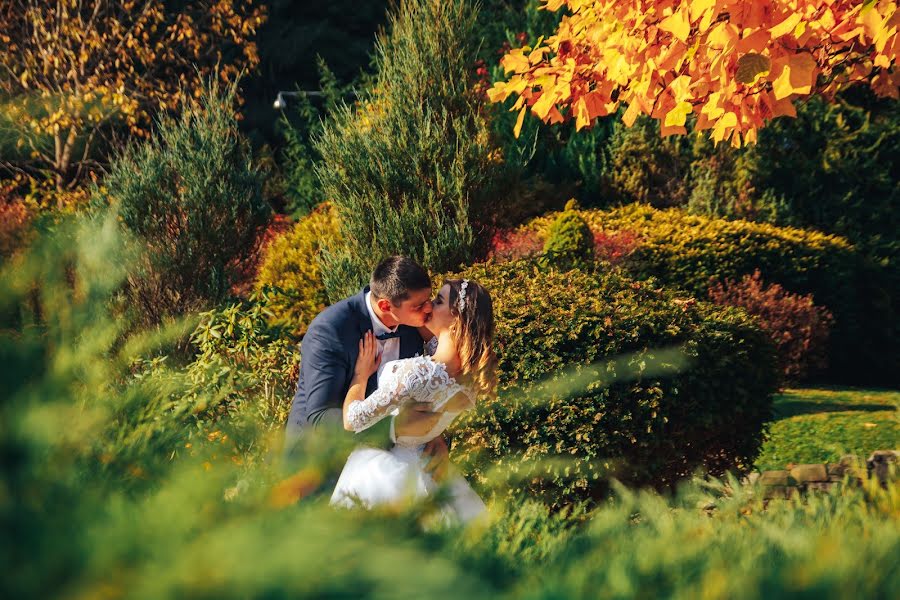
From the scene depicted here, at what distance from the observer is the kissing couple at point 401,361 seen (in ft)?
11.6

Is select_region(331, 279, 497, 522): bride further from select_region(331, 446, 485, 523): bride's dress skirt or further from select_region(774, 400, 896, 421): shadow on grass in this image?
select_region(774, 400, 896, 421): shadow on grass

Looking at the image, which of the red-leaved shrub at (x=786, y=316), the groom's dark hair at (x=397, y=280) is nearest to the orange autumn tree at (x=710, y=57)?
the groom's dark hair at (x=397, y=280)

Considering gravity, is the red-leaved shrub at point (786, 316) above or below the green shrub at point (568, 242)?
below

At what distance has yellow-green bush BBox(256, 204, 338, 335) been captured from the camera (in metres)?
9.62

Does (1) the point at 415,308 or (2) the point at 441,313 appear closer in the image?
(2) the point at 441,313

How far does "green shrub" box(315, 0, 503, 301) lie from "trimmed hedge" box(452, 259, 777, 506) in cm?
263

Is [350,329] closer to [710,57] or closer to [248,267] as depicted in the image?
[710,57]

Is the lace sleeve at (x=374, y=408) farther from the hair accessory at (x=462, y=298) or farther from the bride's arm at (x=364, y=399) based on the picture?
the hair accessory at (x=462, y=298)

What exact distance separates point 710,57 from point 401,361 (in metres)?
2.55

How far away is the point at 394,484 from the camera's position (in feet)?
10.3

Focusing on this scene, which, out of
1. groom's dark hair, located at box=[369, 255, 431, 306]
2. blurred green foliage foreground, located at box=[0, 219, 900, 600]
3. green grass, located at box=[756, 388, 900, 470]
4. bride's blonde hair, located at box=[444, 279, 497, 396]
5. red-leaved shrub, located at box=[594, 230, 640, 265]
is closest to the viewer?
blurred green foliage foreground, located at box=[0, 219, 900, 600]

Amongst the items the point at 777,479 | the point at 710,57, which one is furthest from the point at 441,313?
the point at 777,479

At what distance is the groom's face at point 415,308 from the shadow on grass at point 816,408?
5.89m

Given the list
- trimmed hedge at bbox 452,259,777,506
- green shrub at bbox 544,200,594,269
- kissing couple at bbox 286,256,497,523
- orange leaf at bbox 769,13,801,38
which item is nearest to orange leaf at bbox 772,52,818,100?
orange leaf at bbox 769,13,801,38
